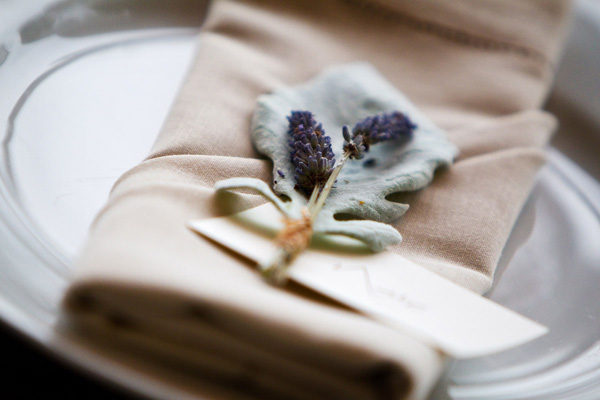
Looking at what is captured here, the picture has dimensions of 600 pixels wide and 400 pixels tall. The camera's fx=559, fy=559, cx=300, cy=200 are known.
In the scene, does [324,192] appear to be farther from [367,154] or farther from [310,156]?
[367,154]

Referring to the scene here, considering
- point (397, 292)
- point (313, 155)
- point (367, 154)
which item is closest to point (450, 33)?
point (367, 154)

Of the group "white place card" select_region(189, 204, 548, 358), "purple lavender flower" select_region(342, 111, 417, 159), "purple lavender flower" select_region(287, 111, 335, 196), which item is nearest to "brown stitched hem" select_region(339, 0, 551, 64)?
Result: "purple lavender flower" select_region(342, 111, 417, 159)

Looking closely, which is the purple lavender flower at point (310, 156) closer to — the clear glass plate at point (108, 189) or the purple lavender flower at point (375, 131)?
the purple lavender flower at point (375, 131)

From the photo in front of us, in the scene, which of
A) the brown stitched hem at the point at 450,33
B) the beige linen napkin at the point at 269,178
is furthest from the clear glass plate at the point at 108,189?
the brown stitched hem at the point at 450,33

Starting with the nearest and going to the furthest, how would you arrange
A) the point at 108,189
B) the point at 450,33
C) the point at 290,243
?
the point at 290,243 → the point at 108,189 → the point at 450,33

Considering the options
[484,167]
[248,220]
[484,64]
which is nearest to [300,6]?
[484,64]
